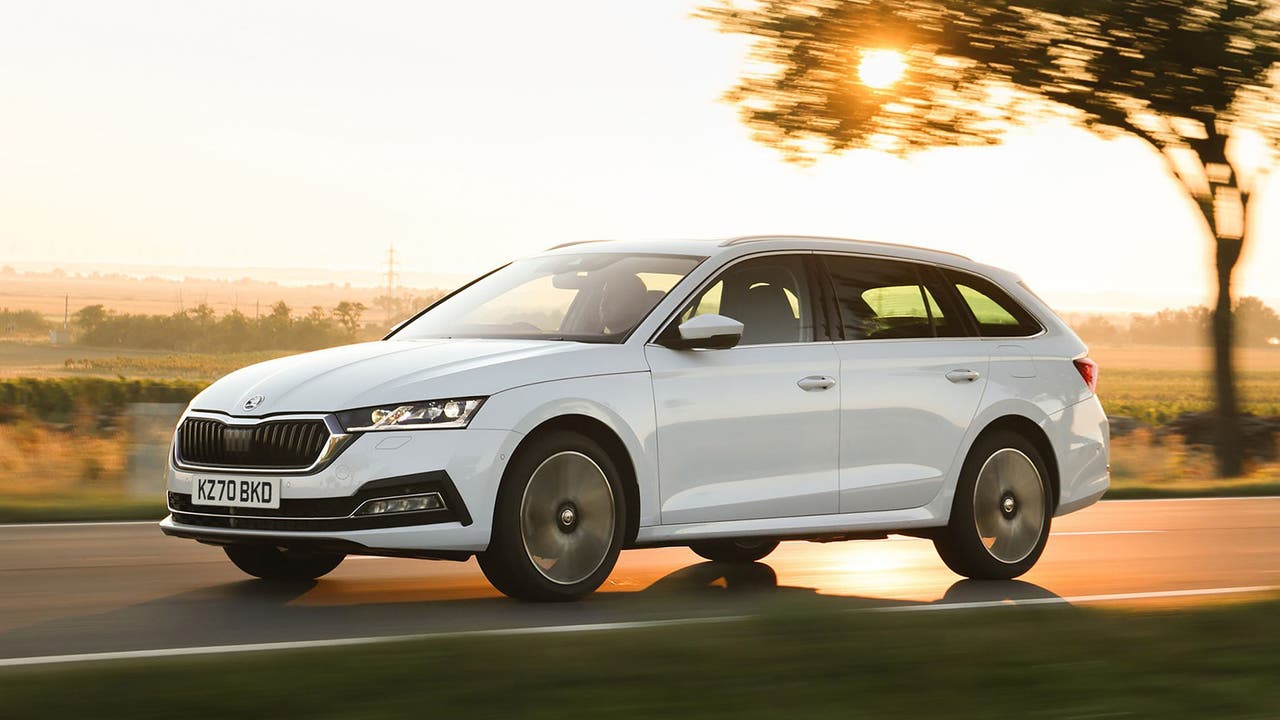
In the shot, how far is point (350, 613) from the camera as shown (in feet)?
26.7

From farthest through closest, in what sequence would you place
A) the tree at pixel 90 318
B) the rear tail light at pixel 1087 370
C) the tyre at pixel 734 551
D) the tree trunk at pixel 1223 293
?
the tree at pixel 90 318 → the tree trunk at pixel 1223 293 → the tyre at pixel 734 551 → the rear tail light at pixel 1087 370

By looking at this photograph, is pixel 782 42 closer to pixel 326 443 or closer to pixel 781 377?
pixel 781 377

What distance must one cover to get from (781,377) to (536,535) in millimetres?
1663

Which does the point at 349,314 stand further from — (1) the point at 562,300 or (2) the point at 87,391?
(1) the point at 562,300

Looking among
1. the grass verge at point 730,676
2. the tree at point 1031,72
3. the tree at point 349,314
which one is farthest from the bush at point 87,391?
the grass verge at point 730,676

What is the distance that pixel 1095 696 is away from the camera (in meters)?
5.64

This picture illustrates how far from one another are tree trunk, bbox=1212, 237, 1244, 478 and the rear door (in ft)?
48.9

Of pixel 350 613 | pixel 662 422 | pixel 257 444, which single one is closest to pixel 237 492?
pixel 257 444

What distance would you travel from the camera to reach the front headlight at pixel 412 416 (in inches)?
303

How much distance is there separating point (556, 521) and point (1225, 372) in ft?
62.0

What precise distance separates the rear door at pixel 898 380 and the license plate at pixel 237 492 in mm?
3027

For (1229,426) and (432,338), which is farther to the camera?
(1229,426)

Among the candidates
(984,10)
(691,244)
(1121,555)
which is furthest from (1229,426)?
(691,244)

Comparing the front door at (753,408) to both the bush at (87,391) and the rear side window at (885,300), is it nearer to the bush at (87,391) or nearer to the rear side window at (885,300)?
the rear side window at (885,300)
